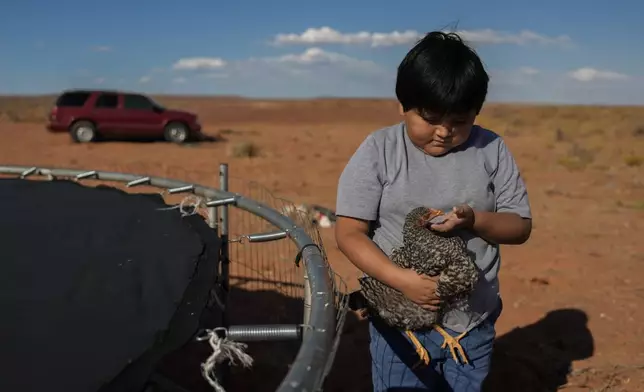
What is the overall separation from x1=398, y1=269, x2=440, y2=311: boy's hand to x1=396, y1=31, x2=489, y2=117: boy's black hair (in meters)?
0.47

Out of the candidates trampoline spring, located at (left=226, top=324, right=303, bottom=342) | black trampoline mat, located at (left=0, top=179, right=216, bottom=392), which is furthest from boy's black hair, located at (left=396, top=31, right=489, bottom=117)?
black trampoline mat, located at (left=0, top=179, right=216, bottom=392)

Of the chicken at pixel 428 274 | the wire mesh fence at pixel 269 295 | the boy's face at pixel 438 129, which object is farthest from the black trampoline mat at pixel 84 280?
the boy's face at pixel 438 129

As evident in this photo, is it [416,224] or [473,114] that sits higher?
[473,114]

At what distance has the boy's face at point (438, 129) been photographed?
181 centimetres

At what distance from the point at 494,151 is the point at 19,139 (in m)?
19.2

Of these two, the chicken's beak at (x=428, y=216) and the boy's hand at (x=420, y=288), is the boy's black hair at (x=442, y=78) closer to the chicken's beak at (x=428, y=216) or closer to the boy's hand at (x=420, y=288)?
the chicken's beak at (x=428, y=216)

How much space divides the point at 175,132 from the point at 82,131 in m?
2.42

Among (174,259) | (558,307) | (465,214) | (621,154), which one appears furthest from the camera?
(621,154)

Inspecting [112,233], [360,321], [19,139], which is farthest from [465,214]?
[19,139]

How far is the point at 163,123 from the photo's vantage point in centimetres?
1786

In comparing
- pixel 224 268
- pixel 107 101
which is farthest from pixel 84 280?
pixel 107 101

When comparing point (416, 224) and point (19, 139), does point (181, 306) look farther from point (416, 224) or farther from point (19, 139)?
point (19, 139)

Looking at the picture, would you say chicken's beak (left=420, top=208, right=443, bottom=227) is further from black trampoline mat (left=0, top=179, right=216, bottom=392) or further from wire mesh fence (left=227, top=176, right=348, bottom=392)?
wire mesh fence (left=227, top=176, right=348, bottom=392)

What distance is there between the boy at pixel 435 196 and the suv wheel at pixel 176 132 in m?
16.6
